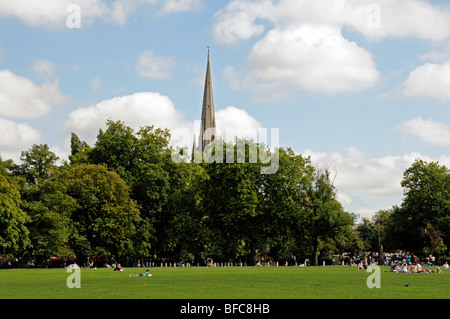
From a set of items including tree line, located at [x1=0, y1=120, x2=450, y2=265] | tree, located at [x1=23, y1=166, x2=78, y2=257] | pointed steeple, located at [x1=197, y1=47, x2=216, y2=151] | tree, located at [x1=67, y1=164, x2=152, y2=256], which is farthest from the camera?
pointed steeple, located at [x1=197, y1=47, x2=216, y2=151]

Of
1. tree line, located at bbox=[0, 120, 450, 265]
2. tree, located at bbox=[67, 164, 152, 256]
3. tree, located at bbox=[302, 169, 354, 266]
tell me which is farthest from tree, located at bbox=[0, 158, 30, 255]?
tree, located at bbox=[302, 169, 354, 266]

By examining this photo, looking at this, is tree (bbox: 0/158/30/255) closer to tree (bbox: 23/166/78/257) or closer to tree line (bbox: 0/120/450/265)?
tree line (bbox: 0/120/450/265)

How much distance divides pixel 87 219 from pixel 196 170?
1872cm

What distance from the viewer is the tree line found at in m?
68.2

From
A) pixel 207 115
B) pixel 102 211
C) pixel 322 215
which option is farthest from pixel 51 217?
pixel 207 115

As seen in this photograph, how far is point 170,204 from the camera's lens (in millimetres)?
81438

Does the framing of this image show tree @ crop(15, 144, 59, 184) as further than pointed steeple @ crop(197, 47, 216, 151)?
No

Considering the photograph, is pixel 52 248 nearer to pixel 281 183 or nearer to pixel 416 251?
pixel 281 183

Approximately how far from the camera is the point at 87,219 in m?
75.4

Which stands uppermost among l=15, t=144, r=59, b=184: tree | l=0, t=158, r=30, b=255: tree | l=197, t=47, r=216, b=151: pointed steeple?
l=197, t=47, r=216, b=151: pointed steeple

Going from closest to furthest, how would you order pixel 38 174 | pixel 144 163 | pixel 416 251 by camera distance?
pixel 38 174, pixel 144 163, pixel 416 251

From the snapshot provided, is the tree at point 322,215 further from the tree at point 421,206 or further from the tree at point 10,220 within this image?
the tree at point 10,220
